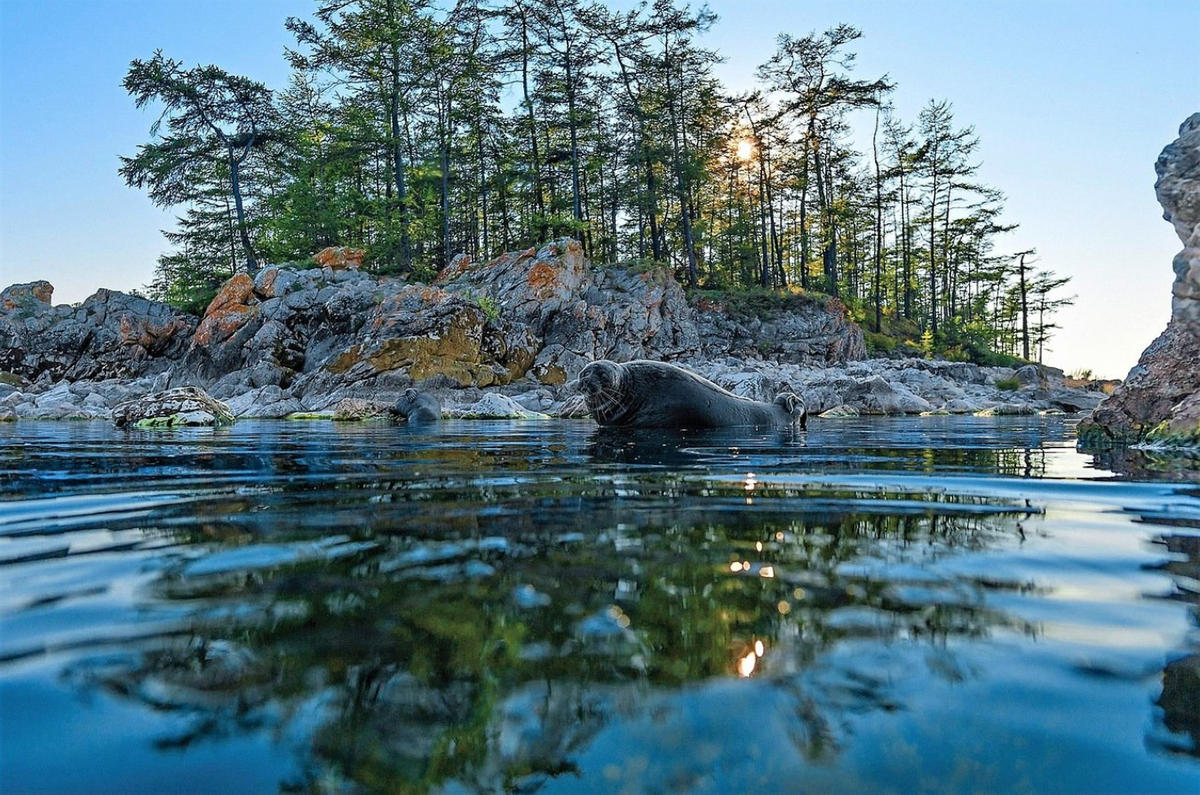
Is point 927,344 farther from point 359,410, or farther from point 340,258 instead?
point 359,410

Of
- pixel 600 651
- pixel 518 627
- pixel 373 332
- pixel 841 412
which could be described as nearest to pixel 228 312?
pixel 373 332

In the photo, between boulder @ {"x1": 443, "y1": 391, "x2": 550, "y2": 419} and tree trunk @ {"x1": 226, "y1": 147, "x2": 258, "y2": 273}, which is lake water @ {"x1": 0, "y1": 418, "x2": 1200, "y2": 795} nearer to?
boulder @ {"x1": 443, "y1": 391, "x2": 550, "y2": 419}

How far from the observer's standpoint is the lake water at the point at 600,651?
74 centimetres

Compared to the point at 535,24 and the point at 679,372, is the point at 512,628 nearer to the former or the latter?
the point at 679,372

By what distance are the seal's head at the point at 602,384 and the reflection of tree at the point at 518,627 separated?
19.8 ft

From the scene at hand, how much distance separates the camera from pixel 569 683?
94cm

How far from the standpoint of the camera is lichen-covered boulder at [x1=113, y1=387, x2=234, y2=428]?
11.1m

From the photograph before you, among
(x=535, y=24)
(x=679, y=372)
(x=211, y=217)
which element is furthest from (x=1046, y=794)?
(x=211, y=217)

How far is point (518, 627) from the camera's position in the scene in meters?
1.16

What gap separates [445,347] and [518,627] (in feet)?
67.1

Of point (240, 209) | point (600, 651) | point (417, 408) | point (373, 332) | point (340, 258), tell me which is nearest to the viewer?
point (600, 651)

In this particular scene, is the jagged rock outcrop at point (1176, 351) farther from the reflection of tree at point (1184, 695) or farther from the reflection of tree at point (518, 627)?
the reflection of tree at point (1184, 695)

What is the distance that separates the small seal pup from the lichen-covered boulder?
11.7 feet

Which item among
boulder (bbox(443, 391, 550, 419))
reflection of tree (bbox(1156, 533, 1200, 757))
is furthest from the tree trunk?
reflection of tree (bbox(1156, 533, 1200, 757))
